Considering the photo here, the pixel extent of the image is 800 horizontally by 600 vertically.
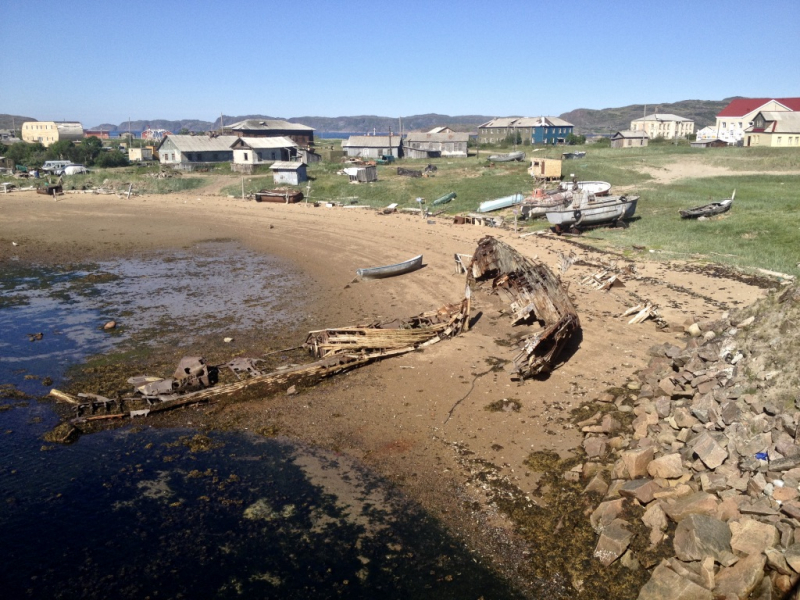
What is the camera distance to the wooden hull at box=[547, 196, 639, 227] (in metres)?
34.3

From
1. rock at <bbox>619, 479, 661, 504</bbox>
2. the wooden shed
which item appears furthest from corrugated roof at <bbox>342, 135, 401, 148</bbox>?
rock at <bbox>619, 479, 661, 504</bbox>

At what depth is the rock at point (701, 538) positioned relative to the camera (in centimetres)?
898

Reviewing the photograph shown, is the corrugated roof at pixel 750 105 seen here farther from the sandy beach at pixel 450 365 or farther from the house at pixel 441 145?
the sandy beach at pixel 450 365

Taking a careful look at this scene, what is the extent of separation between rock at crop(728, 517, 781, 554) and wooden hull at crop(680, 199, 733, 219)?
30.7 m

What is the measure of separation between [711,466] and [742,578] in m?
2.46

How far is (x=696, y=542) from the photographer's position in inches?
358

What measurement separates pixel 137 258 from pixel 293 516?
27236 millimetres

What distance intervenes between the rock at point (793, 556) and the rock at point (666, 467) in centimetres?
241

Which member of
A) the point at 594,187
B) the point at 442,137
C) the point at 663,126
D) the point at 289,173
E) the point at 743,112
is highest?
the point at 743,112

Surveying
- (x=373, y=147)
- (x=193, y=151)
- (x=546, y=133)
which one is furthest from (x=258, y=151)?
(x=546, y=133)

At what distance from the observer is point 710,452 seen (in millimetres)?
10672

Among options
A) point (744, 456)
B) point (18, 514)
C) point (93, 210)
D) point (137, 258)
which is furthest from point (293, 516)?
point (93, 210)

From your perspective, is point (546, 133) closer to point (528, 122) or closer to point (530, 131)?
point (530, 131)

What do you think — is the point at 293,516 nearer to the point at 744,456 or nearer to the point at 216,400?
the point at 216,400
